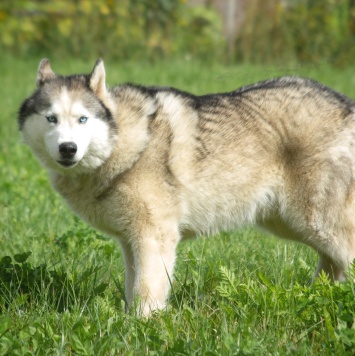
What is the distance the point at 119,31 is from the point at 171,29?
119 cm

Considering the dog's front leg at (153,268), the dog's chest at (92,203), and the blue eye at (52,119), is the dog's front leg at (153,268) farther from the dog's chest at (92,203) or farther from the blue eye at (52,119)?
the blue eye at (52,119)

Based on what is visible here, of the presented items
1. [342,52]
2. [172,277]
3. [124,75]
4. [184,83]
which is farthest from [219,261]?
[342,52]

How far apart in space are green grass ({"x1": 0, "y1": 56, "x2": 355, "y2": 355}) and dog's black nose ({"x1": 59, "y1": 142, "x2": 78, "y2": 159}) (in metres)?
0.80

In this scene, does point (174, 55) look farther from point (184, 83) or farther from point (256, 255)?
point (256, 255)

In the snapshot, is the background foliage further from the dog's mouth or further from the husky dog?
the dog's mouth

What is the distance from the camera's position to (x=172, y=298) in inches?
170

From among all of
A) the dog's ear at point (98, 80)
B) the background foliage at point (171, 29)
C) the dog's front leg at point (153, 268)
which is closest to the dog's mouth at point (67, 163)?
the dog's ear at point (98, 80)

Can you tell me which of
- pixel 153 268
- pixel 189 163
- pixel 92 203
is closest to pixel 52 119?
pixel 92 203

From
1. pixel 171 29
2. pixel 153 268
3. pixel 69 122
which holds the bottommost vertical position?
pixel 171 29

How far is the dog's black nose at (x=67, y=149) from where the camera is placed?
3973 millimetres

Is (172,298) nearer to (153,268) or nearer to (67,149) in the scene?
(153,268)

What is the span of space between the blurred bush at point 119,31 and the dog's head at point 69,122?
36.2ft

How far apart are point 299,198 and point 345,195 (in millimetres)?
294

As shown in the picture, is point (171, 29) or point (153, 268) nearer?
point (153, 268)
